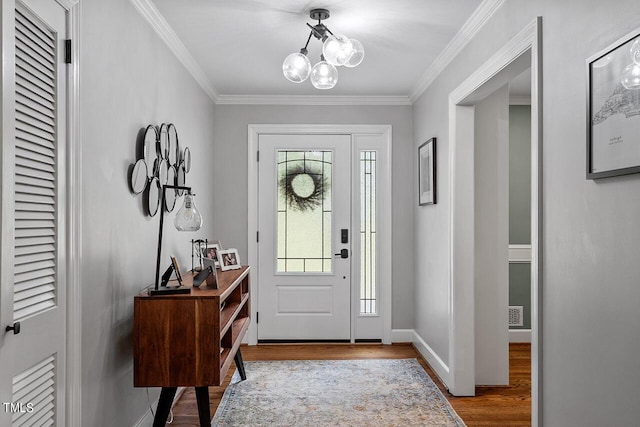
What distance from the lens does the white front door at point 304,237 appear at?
4.86 metres

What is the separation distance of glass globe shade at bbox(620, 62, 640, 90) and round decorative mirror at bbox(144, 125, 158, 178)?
224cm

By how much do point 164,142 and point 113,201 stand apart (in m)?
0.83

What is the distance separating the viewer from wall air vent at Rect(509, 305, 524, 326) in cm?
486

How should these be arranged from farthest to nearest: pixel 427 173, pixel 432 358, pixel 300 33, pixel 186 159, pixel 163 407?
pixel 427 173
pixel 432 358
pixel 186 159
pixel 300 33
pixel 163 407

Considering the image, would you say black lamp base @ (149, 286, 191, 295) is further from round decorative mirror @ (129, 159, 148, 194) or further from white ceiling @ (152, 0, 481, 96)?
white ceiling @ (152, 0, 481, 96)

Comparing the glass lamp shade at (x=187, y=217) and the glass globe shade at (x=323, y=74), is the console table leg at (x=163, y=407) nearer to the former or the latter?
the glass lamp shade at (x=187, y=217)

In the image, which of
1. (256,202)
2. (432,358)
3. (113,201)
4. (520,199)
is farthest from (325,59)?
(520,199)

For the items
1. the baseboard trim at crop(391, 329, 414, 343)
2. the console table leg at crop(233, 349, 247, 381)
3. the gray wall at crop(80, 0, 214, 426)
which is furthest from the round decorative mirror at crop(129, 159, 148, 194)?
the baseboard trim at crop(391, 329, 414, 343)

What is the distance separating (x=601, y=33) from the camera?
168 centimetres

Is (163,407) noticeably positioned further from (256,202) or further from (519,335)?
(519,335)

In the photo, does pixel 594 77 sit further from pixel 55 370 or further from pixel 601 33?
pixel 55 370

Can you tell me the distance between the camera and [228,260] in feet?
11.5

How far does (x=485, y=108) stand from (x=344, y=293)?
226cm

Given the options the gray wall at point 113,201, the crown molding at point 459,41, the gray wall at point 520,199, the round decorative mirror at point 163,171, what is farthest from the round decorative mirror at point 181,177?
the gray wall at point 520,199
